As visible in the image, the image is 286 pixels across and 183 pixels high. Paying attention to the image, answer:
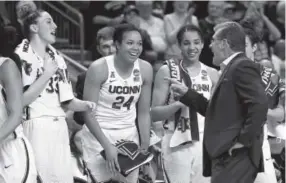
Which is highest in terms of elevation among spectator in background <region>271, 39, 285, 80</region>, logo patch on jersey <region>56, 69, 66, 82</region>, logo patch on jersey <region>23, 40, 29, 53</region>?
logo patch on jersey <region>23, 40, 29, 53</region>

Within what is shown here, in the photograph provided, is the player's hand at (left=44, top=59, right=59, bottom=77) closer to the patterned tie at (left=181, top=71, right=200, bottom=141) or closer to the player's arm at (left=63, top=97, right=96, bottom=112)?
the player's arm at (left=63, top=97, right=96, bottom=112)

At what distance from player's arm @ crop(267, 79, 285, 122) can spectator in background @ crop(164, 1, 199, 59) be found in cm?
273

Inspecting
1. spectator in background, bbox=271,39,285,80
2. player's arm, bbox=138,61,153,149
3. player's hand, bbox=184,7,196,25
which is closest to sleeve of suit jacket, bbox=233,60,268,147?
player's arm, bbox=138,61,153,149

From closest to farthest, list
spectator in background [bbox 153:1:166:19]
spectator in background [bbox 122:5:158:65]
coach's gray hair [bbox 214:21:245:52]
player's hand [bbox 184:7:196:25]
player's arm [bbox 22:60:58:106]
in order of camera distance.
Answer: coach's gray hair [bbox 214:21:245:52] → player's arm [bbox 22:60:58:106] → spectator in background [bbox 122:5:158:65] → player's hand [bbox 184:7:196:25] → spectator in background [bbox 153:1:166:19]

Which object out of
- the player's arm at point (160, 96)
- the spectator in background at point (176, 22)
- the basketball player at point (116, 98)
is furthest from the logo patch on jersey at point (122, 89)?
the spectator in background at point (176, 22)

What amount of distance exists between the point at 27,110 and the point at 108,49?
1.77 meters

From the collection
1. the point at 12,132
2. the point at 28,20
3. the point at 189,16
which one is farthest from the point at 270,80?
the point at 189,16

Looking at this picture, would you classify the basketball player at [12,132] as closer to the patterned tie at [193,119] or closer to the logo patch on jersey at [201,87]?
the patterned tie at [193,119]

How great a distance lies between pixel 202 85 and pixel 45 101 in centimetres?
156

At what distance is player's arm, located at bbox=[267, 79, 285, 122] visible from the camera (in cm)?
813

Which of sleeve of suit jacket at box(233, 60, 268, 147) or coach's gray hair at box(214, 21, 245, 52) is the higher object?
coach's gray hair at box(214, 21, 245, 52)

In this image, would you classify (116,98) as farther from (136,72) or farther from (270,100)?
(270,100)

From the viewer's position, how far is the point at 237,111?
6309 mm

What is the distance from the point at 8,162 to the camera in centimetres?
643
